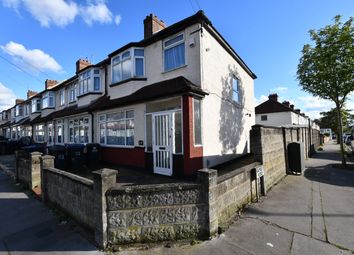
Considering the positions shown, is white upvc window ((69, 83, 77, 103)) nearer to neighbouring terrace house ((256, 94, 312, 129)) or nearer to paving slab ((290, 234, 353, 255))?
paving slab ((290, 234, 353, 255))

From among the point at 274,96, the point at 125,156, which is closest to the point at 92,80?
the point at 125,156

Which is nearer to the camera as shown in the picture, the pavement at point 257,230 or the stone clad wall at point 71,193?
the pavement at point 257,230

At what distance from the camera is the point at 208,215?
13.3 ft

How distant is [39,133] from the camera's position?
23.2 metres

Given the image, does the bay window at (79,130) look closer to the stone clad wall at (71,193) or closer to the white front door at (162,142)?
Answer: the white front door at (162,142)

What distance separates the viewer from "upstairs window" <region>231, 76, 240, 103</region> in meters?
12.1

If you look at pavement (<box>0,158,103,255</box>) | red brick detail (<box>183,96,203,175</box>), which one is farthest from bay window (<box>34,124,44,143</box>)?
red brick detail (<box>183,96,203,175</box>)

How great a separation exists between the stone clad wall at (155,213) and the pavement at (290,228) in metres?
0.25

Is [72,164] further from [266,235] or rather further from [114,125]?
[266,235]

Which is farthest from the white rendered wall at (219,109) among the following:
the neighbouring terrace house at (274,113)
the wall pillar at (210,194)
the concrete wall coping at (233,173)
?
the neighbouring terrace house at (274,113)

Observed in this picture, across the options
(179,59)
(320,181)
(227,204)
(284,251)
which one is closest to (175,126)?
(179,59)

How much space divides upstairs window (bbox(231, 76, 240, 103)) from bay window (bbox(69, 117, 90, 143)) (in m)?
9.18

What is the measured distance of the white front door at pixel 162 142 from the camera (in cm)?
846

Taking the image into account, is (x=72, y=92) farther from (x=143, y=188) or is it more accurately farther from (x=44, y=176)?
(x=143, y=188)
